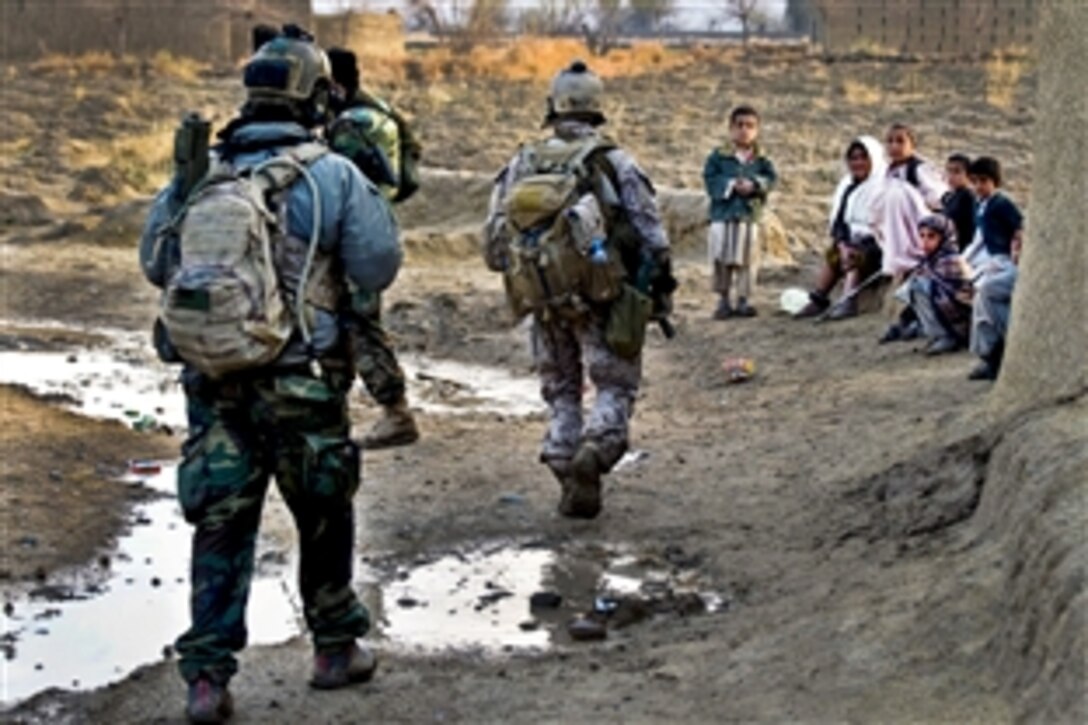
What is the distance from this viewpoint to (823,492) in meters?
8.02

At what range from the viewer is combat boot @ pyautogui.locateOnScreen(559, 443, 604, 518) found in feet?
25.6

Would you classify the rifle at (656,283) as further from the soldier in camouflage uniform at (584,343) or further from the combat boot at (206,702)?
the combat boot at (206,702)

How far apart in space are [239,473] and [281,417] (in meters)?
0.20

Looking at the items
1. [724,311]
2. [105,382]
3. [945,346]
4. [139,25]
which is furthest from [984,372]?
[139,25]

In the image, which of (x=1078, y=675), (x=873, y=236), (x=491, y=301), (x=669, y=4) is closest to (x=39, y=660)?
(x=1078, y=675)

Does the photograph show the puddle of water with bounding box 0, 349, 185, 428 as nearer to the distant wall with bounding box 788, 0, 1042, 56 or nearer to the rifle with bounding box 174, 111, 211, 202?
the rifle with bounding box 174, 111, 211, 202

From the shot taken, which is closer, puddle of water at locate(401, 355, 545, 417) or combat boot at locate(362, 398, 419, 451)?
combat boot at locate(362, 398, 419, 451)

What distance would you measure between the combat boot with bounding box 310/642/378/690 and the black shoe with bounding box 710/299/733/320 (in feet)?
25.5

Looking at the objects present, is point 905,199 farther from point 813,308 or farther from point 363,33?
point 363,33

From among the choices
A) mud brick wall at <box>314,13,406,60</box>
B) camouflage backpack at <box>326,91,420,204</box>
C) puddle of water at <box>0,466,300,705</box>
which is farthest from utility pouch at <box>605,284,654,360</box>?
mud brick wall at <box>314,13,406,60</box>

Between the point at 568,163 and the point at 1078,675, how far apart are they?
361 centimetres

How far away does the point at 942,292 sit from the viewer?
10398 mm

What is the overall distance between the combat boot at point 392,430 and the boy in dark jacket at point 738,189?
395 cm

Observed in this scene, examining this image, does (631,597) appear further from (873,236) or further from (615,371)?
(873,236)
